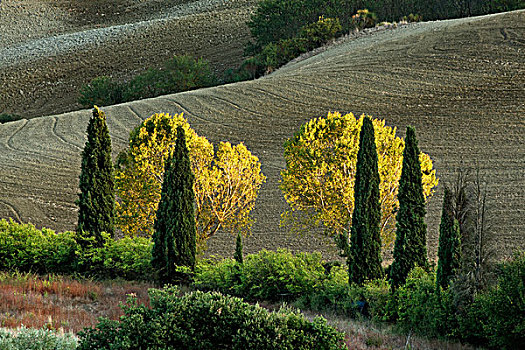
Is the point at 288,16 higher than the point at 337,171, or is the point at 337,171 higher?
the point at 288,16

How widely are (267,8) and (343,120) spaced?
66.8m

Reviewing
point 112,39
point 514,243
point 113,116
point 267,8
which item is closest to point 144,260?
point 514,243

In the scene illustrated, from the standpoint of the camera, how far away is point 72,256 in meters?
21.6

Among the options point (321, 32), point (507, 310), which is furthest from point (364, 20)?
point (507, 310)

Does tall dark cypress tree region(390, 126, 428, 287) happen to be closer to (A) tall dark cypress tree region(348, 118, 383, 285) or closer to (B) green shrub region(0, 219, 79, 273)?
(A) tall dark cypress tree region(348, 118, 383, 285)

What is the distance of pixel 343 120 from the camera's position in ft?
92.3

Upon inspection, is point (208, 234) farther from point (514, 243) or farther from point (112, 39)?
point (112, 39)

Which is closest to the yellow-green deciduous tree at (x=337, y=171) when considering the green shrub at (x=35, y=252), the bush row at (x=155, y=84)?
the green shrub at (x=35, y=252)

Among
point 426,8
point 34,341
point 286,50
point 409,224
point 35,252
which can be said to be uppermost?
point 426,8

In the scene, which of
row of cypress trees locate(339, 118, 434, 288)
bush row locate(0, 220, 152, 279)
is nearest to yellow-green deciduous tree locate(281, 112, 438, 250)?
row of cypress trees locate(339, 118, 434, 288)

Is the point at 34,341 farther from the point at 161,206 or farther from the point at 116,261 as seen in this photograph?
the point at 116,261

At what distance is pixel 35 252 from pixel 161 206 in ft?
15.8

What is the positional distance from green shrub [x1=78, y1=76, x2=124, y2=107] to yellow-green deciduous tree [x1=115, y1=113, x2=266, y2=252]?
157 feet

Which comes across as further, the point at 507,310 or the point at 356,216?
the point at 356,216
